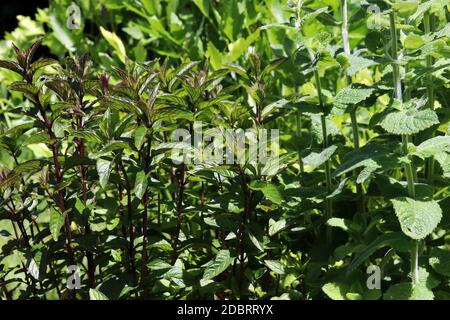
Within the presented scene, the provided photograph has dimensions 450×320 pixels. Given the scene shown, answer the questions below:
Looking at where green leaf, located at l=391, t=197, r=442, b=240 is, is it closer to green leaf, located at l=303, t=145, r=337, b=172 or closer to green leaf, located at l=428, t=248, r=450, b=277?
green leaf, located at l=428, t=248, r=450, b=277

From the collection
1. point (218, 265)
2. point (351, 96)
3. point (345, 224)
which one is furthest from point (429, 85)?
point (218, 265)

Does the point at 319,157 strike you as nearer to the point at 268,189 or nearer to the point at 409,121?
the point at 268,189

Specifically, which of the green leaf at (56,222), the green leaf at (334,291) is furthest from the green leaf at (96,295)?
the green leaf at (334,291)

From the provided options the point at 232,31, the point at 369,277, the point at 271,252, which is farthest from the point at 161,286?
the point at 232,31

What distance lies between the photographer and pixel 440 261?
1.77m

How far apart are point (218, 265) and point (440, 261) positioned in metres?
0.58

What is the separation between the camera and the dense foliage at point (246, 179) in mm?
1709

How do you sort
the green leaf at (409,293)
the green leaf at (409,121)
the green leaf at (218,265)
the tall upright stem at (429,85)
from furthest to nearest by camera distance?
1. the tall upright stem at (429,85)
2. the green leaf at (218,265)
3. the green leaf at (409,293)
4. the green leaf at (409,121)

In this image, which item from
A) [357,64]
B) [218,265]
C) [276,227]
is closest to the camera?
[357,64]

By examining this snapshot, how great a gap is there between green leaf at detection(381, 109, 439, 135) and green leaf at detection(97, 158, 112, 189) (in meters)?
0.67

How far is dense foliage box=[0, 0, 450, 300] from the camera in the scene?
67.3 inches

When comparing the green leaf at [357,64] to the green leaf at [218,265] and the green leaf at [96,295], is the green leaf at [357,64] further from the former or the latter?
the green leaf at [96,295]

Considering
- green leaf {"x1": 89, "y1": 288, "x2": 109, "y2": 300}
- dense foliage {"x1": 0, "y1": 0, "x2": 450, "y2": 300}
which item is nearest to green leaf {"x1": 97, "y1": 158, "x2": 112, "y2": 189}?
dense foliage {"x1": 0, "y1": 0, "x2": 450, "y2": 300}
